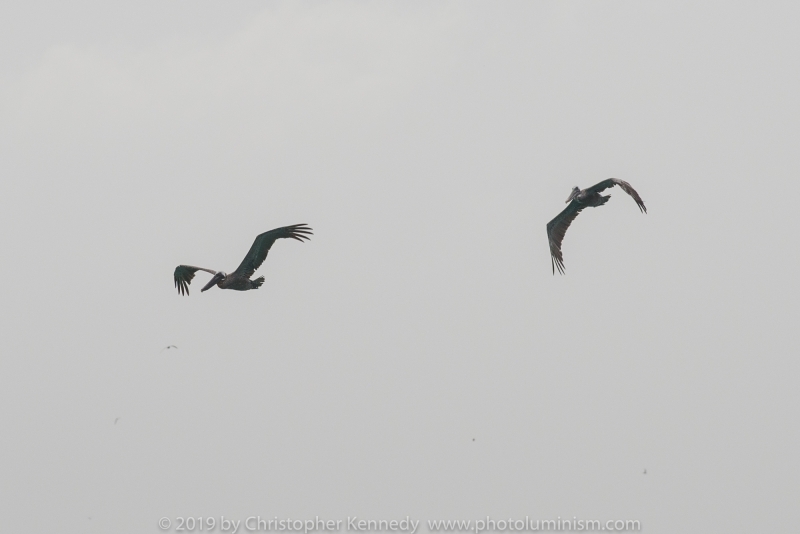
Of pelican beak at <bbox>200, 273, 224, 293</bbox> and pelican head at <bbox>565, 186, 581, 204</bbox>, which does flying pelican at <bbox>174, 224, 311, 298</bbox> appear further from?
pelican head at <bbox>565, 186, 581, 204</bbox>

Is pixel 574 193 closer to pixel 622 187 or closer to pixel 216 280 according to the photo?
pixel 622 187

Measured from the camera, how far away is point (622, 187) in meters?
29.3

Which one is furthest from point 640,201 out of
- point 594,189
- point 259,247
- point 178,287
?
point 178,287

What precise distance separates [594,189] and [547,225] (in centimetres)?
409

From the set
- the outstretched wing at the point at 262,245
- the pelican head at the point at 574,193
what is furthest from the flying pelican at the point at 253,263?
the pelican head at the point at 574,193

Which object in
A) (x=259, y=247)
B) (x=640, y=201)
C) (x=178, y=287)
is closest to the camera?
(x=640, y=201)

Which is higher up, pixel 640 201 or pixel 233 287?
pixel 640 201

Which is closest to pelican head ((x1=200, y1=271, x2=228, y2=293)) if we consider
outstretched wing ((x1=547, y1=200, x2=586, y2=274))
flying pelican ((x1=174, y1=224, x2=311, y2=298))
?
flying pelican ((x1=174, y1=224, x2=311, y2=298))

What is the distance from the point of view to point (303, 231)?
30250 millimetres

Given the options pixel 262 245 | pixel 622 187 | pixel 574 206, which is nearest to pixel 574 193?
pixel 574 206

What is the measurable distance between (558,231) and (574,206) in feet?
5.48

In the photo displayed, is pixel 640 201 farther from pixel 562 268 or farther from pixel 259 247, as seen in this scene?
pixel 259 247

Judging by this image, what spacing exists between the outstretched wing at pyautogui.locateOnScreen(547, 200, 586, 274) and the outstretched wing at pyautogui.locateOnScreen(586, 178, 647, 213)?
294cm

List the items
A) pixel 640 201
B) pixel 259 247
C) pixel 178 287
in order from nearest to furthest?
pixel 640 201, pixel 259 247, pixel 178 287
